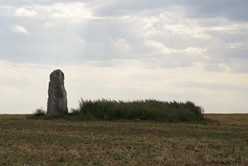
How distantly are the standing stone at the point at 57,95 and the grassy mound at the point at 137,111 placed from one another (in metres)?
0.70

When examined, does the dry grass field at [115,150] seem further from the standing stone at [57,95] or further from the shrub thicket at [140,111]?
the standing stone at [57,95]

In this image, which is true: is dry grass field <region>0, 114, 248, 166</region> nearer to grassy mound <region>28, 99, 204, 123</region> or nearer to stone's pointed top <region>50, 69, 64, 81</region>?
grassy mound <region>28, 99, 204, 123</region>

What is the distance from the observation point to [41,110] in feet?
90.6

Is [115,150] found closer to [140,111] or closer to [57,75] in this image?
[140,111]

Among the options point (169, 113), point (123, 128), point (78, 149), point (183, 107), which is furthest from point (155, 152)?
point (183, 107)

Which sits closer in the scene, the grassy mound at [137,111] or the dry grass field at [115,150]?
the dry grass field at [115,150]

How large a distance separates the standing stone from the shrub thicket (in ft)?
2.48

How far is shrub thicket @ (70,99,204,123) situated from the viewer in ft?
80.9

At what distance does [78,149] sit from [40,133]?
4.32 m

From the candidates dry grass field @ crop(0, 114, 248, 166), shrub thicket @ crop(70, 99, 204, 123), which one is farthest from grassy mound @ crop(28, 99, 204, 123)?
dry grass field @ crop(0, 114, 248, 166)

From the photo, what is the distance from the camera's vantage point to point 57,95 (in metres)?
26.9

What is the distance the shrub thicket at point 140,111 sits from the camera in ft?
80.9

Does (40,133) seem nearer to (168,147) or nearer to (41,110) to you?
(168,147)

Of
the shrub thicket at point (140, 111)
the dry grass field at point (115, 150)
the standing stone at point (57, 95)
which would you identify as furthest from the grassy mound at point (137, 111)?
the dry grass field at point (115, 150)
